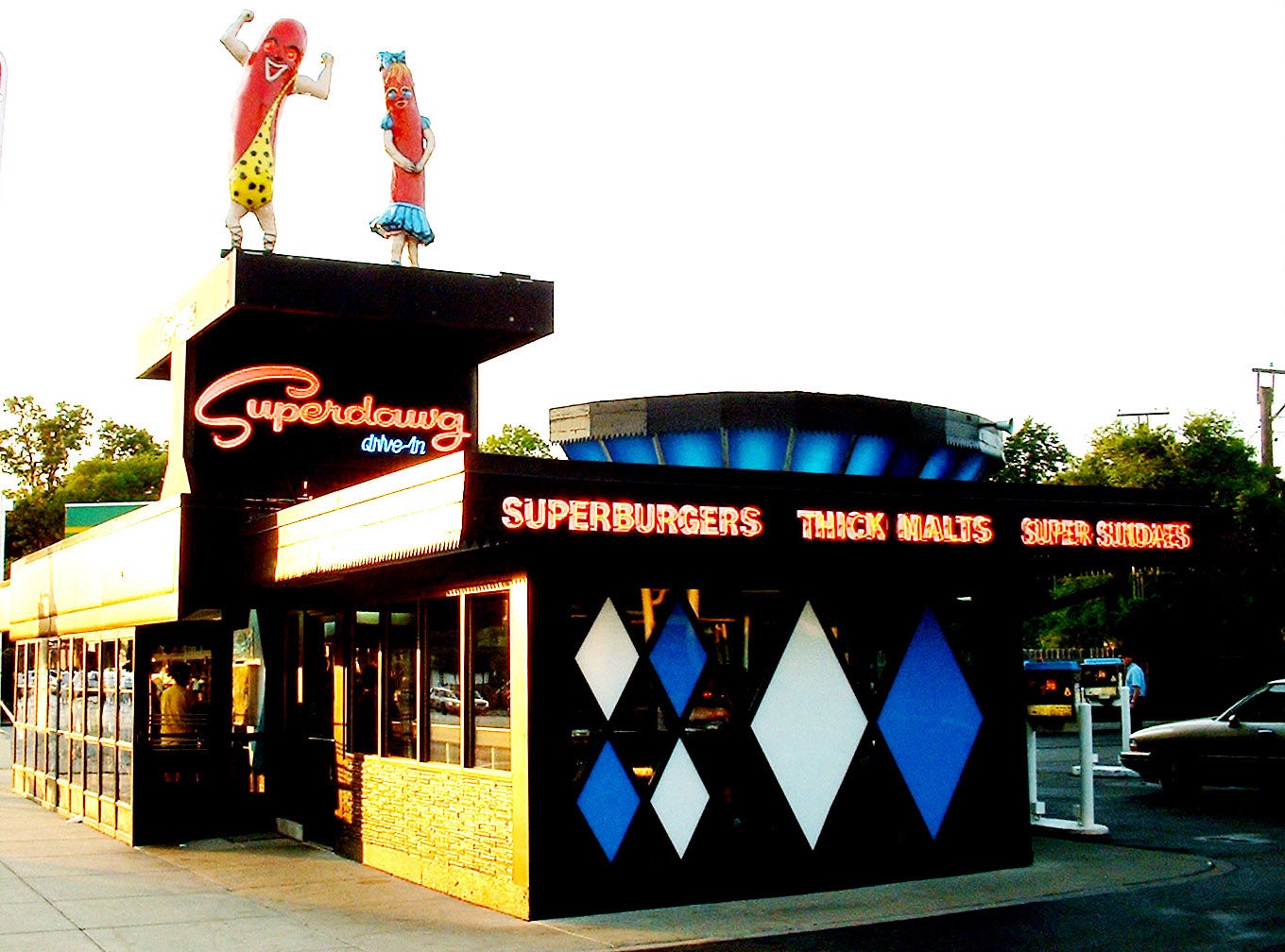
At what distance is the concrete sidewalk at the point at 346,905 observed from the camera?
1016 centimetres

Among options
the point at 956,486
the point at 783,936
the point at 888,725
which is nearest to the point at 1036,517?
the point at 956,486

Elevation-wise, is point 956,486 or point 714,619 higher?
point 956,486

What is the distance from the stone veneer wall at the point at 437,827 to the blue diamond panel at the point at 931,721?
3498 millimetres

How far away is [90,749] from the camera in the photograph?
17828 millimetres

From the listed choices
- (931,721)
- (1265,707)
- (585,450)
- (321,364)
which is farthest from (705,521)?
(1265,707)

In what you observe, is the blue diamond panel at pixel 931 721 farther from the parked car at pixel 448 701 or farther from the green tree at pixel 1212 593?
the green tree at pixel 1212 593

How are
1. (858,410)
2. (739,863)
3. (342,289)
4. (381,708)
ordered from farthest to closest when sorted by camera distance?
(342,289) → (858,410) → (381,708) → (739,863)

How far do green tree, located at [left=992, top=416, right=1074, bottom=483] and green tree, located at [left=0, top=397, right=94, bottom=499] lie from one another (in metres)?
48.5

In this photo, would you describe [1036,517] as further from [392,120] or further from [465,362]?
[392,120]

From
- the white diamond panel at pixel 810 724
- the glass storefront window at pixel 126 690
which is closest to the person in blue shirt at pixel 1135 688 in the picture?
the white diamond panel at pixel 810 724

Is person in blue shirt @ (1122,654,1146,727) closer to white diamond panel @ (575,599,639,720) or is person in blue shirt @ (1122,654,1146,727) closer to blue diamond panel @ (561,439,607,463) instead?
blue diamond panel @ (561,439,607,463)

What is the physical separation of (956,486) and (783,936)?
3.91 meters

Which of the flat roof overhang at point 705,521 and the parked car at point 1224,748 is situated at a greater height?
the flat roof overhang at point 705,521

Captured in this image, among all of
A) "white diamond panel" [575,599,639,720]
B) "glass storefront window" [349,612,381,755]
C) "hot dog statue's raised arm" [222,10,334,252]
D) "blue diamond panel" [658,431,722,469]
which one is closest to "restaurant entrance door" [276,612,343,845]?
"glass storefront window" [349,612,381,755]
